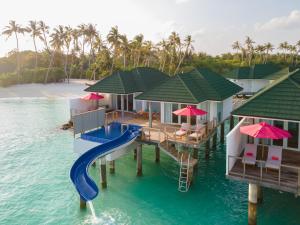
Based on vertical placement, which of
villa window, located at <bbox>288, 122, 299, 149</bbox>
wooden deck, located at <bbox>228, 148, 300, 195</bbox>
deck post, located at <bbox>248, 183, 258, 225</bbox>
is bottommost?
deck post, located at <bbox>248, 183, 258, 225</bbox>

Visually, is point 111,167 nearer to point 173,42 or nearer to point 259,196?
point 259,196

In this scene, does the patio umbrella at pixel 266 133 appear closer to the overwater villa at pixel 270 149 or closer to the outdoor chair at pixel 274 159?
the overwater villa at pixel 270 149

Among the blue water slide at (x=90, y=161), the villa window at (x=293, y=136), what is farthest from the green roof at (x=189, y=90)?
the villa window at (x=293, y=136)

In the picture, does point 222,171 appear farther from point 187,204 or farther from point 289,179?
point 289,179

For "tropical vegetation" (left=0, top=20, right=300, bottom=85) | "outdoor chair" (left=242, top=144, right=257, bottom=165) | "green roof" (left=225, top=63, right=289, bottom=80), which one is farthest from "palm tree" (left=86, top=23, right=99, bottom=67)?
"outdoor chair" (left=242, top=144, right=257, bottom=165)

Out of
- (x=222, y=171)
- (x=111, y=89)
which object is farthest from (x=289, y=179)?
(x=111, y=89)

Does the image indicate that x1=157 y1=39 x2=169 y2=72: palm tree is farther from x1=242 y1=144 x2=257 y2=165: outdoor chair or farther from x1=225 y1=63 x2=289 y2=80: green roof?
x1=242 y1=144 x2=257 y2=165: outdoor chair

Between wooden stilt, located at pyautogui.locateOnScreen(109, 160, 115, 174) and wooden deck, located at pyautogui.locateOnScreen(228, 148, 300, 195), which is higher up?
wooden deck, located at pyautogui.locateOnScreen(228, 148, 300, 195)
